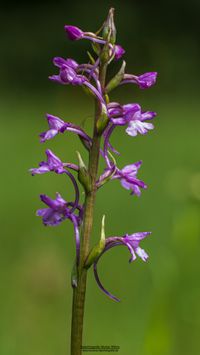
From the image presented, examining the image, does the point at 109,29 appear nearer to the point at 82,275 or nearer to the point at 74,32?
the point at 74,32

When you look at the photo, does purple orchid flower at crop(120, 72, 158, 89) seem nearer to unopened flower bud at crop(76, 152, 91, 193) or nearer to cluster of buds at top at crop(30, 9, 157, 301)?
cluster of buds at top at crop(30, 9, 157, 301)

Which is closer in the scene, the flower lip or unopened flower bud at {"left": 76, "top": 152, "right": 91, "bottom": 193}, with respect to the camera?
unopened flower bud at {"left": 76, "top": 152, "right": 91, "bottom": 193}

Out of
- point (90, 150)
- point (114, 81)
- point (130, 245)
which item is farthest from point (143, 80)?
point (130, 245)

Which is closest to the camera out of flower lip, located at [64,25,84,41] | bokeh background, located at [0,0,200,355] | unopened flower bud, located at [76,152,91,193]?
unopened flower bud, located at [76,152,91,193]

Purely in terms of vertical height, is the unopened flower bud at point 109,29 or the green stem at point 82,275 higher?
the unopened flower bud at point 109,29

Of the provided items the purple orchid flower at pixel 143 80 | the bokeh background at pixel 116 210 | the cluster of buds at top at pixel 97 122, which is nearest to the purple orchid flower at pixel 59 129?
the cluster of buds at top at pixel 97 122

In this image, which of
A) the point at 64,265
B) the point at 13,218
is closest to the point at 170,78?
the point at 13,218

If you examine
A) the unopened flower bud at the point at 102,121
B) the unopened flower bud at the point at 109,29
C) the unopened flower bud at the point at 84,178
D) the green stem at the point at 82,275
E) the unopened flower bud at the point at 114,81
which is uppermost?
the unopened flower bud at the point at 109,29

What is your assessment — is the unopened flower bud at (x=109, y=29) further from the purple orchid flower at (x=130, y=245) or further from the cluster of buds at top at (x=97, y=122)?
the purple orchid flower at (x=130, y=245)

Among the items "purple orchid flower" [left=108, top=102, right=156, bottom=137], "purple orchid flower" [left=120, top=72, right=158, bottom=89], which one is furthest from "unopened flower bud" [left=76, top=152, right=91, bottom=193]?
"purple orchid flower" [left=120, top=72, right=158, bottom=89]

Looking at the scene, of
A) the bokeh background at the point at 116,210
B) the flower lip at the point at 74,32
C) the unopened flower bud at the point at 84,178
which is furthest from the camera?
the bokeh background at the point at 116,210
